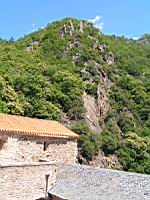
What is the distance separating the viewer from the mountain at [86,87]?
155ft

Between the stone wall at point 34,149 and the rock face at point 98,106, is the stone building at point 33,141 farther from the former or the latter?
the rock face at point 98,106

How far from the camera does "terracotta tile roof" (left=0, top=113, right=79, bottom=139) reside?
60.2 feet

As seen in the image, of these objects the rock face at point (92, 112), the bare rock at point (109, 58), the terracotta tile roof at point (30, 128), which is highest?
the bare rock at point (109, 58)

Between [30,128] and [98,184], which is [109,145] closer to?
[30,128]

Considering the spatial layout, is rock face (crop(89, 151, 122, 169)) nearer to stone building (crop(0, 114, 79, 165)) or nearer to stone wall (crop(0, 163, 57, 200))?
stone building (crop(0, 114, 79, 165))

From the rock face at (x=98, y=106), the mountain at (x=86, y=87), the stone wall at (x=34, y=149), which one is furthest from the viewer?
the rock face at (x=98, y=106)

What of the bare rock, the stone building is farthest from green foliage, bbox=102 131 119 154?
the stone building

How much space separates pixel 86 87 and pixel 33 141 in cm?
3957

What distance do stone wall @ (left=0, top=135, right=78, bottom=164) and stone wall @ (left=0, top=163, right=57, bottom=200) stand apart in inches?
41.8

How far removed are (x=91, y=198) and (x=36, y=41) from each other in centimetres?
5780

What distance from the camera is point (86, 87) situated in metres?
58.5

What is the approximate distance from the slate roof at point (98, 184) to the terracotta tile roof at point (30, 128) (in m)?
2.21

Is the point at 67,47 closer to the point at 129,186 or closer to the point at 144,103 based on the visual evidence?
the point at 144,103

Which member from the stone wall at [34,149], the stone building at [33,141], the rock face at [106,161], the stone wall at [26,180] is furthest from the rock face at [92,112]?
the stone wall at [26,180]
